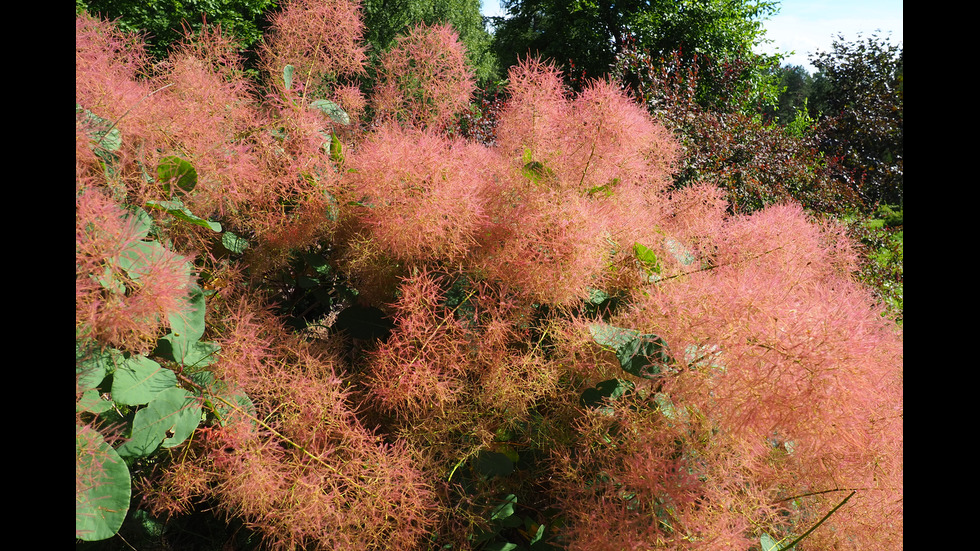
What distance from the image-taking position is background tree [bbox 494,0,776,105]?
36.9ft

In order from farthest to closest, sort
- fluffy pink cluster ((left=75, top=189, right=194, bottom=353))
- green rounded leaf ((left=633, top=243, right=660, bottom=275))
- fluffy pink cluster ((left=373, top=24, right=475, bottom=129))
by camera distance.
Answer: fluffy pink cluster ((left=373, top=24, right=475, bottom=129))
green rounded leaf ((left=633, top=243, right=660, bottom=275))
fluffy pink cluster ((left=75, top=189, right=194, bottom=353))

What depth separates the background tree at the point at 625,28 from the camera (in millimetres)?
11234

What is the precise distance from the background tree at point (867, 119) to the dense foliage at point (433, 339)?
370cm

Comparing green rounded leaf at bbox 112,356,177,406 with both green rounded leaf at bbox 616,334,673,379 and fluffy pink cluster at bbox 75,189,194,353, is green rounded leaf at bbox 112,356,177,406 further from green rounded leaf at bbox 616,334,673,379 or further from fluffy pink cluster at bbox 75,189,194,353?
green rounded leaf at bbox 616,334,673,379

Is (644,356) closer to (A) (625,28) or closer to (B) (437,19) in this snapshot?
(A) (625,28)

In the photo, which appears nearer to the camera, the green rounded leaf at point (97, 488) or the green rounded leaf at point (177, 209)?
the green rounded leaf at point (97, 488)

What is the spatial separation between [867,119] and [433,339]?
5671 millimetres

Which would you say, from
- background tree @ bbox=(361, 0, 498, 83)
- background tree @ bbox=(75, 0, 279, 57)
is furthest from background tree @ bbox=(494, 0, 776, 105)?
background tree @ bbox=(75, 0, 279, 57)

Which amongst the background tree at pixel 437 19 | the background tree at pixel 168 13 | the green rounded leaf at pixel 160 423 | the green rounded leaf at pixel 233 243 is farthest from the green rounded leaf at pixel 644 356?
the background tree at pixel 437 19

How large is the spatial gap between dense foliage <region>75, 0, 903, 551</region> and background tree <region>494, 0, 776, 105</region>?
9.34 meters

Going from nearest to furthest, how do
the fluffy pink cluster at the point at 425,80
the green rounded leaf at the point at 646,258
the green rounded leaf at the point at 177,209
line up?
the green rounded leaf at the point at 177,209 → the green rounded leaf at the point at 646,258 → the fluffy pink cluster at the point at 425,80

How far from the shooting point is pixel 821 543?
1138 mm

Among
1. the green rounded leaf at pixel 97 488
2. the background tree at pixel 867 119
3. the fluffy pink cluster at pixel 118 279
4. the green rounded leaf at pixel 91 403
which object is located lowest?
the green rounded leaf at pixel 97 488

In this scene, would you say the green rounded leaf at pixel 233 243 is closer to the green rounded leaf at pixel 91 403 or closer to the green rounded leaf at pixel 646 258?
the green rounded leaf at pixel 91 403
